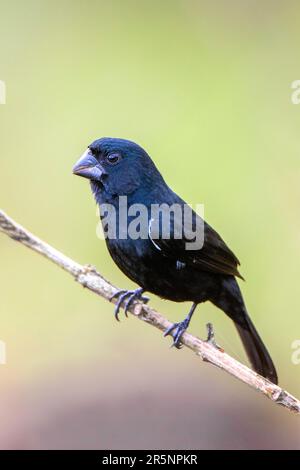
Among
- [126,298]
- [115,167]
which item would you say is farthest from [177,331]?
[115,167]

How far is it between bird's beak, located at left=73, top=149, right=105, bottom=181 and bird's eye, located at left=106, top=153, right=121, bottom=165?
2.4 inches

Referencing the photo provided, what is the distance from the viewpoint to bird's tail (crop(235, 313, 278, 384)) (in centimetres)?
425

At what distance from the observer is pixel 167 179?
650 centimetres

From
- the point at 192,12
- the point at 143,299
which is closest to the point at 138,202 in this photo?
the point at 143,299

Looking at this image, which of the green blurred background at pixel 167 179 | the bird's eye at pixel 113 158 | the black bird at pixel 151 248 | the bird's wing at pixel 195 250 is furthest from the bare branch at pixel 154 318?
the green blurred background at pixel 167 179

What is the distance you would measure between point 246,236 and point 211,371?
122 centimetres

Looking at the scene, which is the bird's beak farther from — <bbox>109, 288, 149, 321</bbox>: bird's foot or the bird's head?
<bbox>109, 288, 149, 321</bbox>: bird's foot

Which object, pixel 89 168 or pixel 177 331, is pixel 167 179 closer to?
pixel 89 168

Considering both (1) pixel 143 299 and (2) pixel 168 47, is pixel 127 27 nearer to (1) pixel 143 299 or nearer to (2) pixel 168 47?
(2) pixel 168 47

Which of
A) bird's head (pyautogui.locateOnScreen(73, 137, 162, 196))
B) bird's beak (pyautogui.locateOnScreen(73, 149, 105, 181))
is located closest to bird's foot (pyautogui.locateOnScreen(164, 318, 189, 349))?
bird's head (pyautogui.locateOnScreen(73, 137, 162, 196))

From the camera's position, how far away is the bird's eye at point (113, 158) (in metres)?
4.05

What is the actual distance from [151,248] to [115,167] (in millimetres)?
522

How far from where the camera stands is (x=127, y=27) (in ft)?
25.5

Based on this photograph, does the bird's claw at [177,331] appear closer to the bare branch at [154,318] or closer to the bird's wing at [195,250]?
the bare branch at [154,318]
